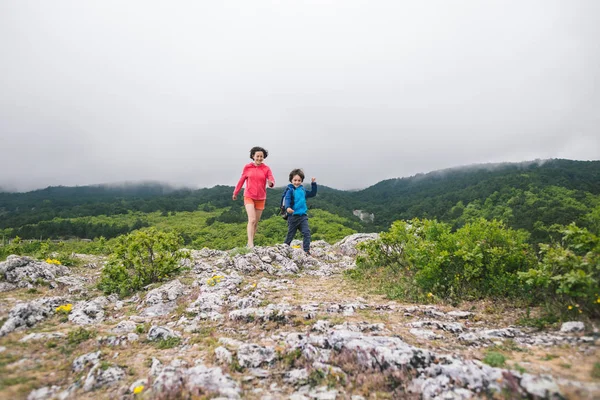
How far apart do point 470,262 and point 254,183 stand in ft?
23.1

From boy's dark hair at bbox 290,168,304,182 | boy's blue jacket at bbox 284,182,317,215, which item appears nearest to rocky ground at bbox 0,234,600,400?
boy's blue jacket at bbox 284,182,317,215

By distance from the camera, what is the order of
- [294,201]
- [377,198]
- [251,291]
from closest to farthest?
1. [251,291]
2. [294,201]
3. [377,198]

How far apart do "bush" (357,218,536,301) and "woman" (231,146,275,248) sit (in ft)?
17.6

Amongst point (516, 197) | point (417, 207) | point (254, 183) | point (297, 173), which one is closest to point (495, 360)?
point (297, 173)

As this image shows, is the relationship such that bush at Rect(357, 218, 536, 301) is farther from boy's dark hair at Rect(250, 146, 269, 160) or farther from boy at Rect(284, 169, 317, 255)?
boy's dark hair at Rect(250, 146, 269, 160)

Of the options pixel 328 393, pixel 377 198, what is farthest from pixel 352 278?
pixel 377 198

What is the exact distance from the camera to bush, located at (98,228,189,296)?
7059 mm

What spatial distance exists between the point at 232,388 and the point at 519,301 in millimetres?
5068

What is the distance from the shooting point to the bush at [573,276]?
3.80 metres

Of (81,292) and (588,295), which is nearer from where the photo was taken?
(588,295)

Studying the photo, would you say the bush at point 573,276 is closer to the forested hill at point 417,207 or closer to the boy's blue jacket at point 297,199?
the boy's blue jacket at point 297,199

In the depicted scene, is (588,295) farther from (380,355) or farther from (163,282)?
(163,282)

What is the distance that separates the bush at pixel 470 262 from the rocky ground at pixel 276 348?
495mm

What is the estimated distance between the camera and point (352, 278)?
8.17 m
